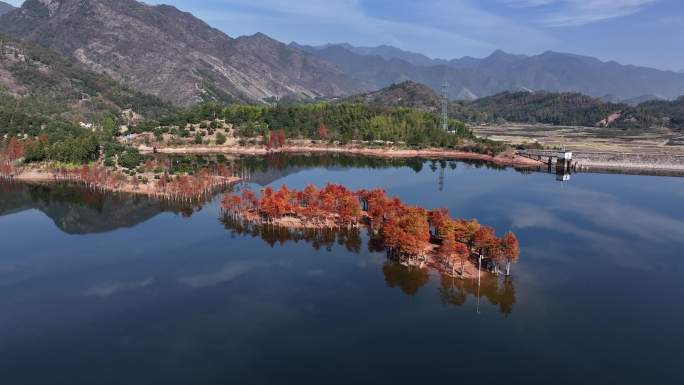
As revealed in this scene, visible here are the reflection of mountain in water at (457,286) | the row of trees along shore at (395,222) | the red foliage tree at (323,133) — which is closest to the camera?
the reflection of mountain in water at (457,286)

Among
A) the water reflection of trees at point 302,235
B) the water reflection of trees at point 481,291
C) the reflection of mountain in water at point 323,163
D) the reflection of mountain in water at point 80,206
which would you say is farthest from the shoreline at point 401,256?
the reflection of mountain in water at point 323,163

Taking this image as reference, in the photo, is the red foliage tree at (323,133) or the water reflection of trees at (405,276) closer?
the water reflection of trees at (405,276)

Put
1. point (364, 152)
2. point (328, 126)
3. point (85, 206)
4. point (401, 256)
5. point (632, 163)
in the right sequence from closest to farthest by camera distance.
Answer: point (401, 256) < point (85, 206) < point (632, 163) < point (364, 152) < point (328, 126)

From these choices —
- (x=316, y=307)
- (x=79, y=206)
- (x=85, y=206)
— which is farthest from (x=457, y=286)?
(x=79, y=206)

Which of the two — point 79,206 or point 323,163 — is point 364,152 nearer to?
point 323,163

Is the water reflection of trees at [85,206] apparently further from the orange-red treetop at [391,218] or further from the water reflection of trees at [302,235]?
the water reflection of trees at [302,235]

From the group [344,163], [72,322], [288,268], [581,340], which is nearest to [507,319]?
[581,340]

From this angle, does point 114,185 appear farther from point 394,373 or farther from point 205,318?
point 394,373
